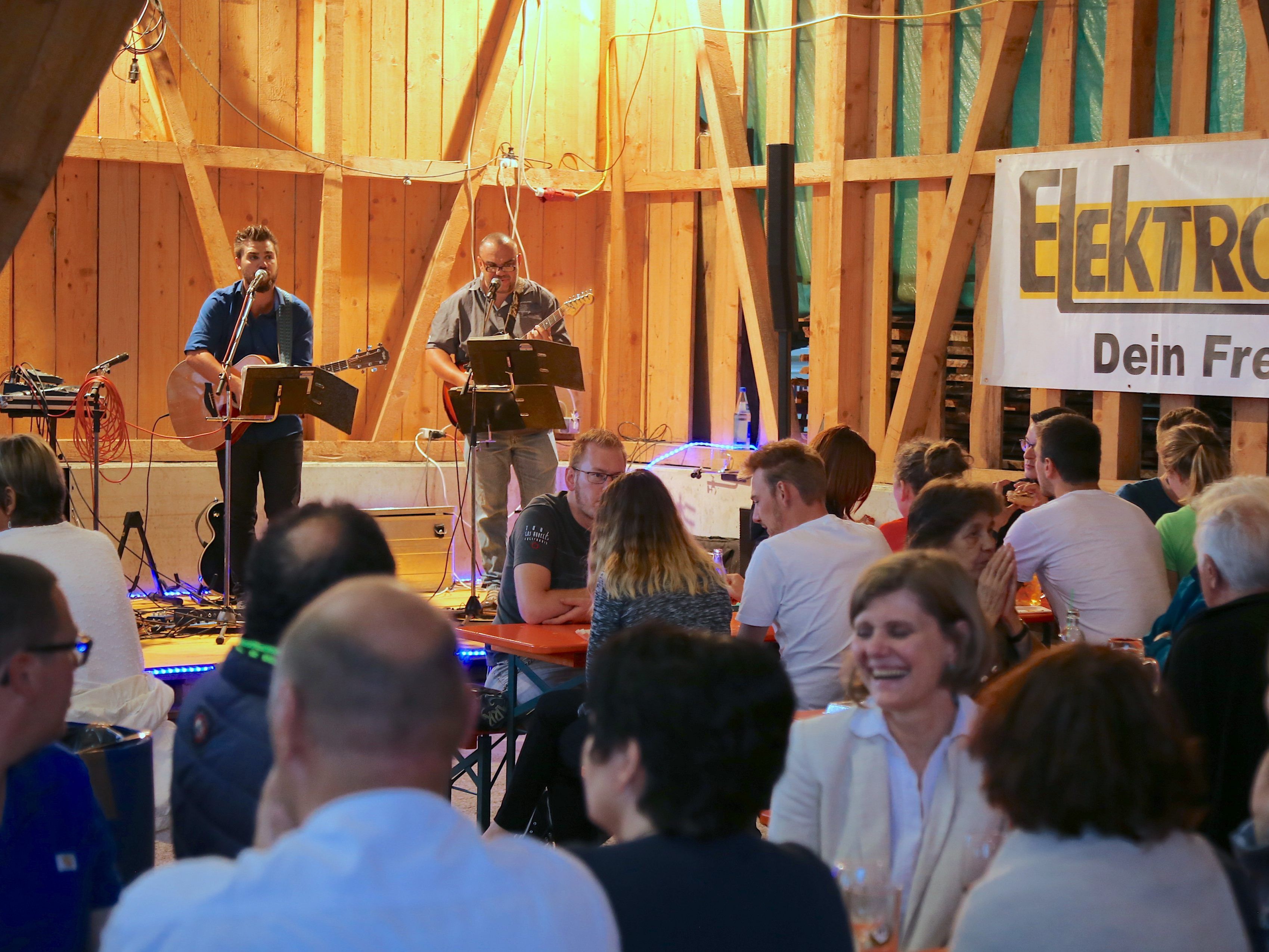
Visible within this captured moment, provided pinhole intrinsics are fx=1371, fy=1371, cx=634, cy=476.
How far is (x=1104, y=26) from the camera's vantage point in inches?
293

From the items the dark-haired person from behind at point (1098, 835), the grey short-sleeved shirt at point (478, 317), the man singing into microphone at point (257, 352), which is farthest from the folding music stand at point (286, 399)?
the dark-haired person from behind at point (1098, 835)

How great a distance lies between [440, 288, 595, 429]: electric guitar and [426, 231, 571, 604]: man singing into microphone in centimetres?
A: 3

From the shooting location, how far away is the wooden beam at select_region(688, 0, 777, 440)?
8.87 m

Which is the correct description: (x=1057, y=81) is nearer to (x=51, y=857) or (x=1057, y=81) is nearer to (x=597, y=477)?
(x=597, y=477)

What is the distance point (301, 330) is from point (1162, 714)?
5.95m

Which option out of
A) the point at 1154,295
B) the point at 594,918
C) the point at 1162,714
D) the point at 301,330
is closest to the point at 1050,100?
the point at 1154,295

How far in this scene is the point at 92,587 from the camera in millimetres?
3957

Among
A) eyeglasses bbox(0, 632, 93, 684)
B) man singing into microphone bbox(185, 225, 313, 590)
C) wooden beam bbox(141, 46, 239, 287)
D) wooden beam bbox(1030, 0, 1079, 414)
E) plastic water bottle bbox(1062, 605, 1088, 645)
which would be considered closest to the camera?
eyeglasses bbox(0, 632, 93, 684)

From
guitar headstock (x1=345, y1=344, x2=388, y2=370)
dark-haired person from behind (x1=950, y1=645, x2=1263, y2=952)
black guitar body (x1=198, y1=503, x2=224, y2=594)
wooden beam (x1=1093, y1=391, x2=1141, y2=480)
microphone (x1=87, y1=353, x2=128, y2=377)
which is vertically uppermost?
guitar headstock (x1=345, y1=344, x2=388, y2=370)

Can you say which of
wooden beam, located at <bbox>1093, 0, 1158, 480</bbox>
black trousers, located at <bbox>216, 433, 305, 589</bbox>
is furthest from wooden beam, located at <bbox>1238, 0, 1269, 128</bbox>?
black trousers, located at <bbox>216, 433, 305, 589</bbox>

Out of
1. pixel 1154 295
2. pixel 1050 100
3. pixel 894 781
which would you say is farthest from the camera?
pixel 1050 100

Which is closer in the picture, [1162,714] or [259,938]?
[259,938]

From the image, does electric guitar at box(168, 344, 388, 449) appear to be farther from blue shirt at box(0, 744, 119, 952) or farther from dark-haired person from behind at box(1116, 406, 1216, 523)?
blue shirt at box(0, 744, 119, 952)

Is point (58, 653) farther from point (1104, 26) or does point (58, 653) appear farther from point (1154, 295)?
point (1104, 26)
